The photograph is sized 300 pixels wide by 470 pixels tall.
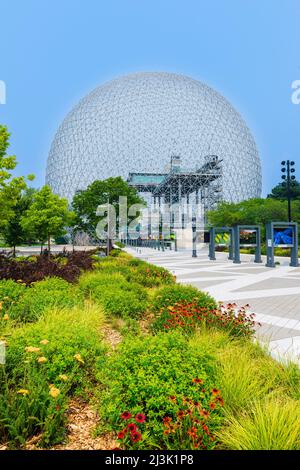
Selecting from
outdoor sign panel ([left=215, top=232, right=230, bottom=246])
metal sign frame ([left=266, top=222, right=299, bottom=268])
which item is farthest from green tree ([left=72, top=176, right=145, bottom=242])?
metal sign frame ([left=266, top=222, right=299, bottom=268])

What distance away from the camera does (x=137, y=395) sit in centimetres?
321

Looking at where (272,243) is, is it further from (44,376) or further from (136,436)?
(136,436)

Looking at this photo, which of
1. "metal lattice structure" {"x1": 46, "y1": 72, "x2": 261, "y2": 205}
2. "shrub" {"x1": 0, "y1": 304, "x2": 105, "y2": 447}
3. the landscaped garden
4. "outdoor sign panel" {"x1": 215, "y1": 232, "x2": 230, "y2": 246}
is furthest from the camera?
"metal lattice structure" {"x1": 46, "y1": 72, "x2": 261, "y2": 205}

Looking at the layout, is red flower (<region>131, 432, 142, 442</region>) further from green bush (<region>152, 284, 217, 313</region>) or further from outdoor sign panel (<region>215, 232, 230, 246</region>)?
outdoor sign panel (<region>215, 232, 230, 246</region>)

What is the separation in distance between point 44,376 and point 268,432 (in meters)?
2.43

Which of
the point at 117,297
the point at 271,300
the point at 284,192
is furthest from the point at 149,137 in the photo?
the point at 117,297

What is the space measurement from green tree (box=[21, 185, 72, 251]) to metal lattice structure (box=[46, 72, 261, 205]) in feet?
172

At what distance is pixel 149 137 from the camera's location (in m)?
87.2

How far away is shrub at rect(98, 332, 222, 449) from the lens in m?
3.01

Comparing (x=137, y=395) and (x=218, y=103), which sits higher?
(x=218, y=103)

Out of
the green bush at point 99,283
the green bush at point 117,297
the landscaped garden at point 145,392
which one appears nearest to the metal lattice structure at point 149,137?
the green bush at point 99,283
